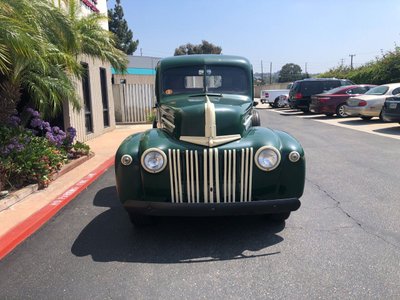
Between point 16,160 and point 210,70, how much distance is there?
134 inches

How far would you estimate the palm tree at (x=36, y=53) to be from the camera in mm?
5219

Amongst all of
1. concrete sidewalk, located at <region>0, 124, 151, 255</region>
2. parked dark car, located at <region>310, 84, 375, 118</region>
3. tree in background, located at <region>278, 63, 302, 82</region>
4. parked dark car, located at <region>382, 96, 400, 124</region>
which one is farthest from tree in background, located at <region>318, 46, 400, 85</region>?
tree in background, located at <region>278, 63, 302, 82</region>

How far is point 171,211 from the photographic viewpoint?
4023 mm

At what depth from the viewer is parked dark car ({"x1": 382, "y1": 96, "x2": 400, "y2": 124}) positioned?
1275 cm

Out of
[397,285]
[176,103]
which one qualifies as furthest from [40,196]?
[397,285]

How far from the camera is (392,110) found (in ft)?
42.5

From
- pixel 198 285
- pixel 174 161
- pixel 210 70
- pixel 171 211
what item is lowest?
pixel 198 285

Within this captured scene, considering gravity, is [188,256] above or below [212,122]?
below

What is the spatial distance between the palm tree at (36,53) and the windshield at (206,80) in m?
1.93

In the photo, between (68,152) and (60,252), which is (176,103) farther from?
(68,152)

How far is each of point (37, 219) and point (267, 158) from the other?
3.00 metres

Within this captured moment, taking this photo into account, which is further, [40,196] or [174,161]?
[40,196]

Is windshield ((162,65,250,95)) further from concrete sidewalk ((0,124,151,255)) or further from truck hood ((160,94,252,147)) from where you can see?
concrete sidewalk ((0,124,151,255))

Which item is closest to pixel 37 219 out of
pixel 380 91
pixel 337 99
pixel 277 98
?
pixel 380 91
